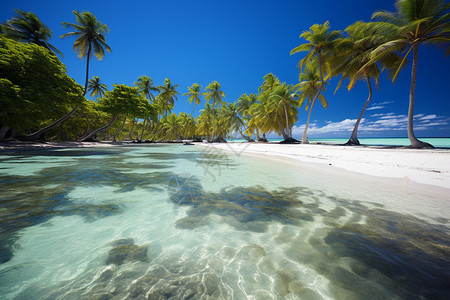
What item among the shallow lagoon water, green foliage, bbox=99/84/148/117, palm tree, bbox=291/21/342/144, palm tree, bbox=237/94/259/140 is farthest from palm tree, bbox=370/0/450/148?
green foliage, bbox=99/84/148/117

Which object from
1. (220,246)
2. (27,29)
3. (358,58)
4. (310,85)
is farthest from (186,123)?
(220,246)

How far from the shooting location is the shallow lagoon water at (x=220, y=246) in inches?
56.6

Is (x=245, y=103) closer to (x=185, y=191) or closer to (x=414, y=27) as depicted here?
(x=414, y=27)

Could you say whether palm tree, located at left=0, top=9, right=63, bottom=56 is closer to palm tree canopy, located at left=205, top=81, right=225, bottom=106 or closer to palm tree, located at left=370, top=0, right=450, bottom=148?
palm tree canopy, located at left=205, top=81, right=225, bottom=106

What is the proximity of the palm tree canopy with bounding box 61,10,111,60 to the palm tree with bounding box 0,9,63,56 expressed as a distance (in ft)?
6.06

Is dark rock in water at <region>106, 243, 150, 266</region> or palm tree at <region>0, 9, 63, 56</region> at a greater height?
palm tree at <region>0, 9, 63, 56</region>

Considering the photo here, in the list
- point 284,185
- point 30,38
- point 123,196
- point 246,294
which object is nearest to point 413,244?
point 246,294

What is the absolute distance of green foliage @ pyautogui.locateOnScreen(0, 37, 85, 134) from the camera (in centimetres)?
1182

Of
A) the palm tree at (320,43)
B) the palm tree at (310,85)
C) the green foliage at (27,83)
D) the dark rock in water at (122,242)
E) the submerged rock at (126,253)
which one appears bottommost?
the dark rock in water at (122,242)

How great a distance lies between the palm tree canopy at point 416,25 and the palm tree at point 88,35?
106 feet

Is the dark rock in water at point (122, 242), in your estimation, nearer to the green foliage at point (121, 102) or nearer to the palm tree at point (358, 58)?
the palm tree at point (358, 58)

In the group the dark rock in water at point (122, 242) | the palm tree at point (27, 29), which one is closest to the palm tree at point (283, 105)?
the dark rock in water at point (122, 242)

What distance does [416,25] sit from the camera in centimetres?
1052

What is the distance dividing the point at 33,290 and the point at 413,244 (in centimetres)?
418
